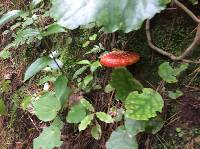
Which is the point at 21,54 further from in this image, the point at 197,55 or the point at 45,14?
the point at 197,55

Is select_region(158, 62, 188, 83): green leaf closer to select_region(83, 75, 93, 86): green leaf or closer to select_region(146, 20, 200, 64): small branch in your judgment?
select_region(146, 20, 200, 64): small branch

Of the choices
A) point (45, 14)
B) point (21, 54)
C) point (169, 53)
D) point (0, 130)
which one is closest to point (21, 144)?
point (0, 130)

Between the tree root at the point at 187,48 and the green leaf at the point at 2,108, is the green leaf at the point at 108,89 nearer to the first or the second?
the tree root at the point at 187,48

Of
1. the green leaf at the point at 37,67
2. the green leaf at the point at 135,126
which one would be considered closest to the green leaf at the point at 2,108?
the green leaf at the point at 37,67

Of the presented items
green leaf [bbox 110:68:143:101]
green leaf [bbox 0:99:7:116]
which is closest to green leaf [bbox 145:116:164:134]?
green leaf [bbox 110:68:143:101]

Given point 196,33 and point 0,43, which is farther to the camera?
point 0,43

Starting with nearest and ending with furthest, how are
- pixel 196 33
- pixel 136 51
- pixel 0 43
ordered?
pixel 196 33 < pixel 136 51 < pixel 0 43
